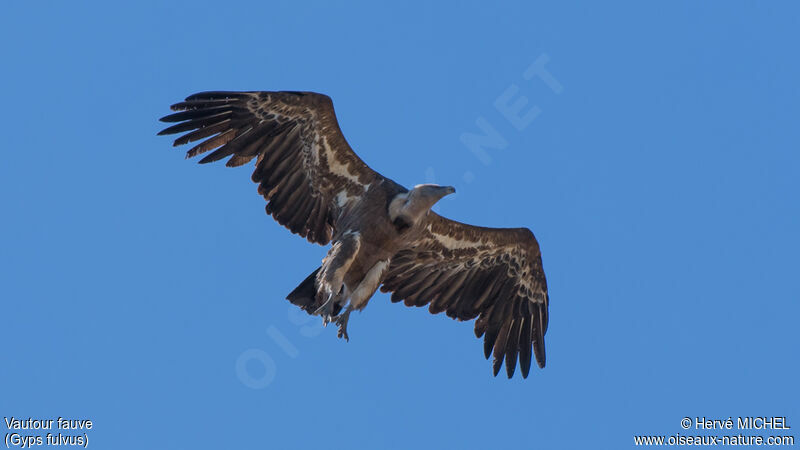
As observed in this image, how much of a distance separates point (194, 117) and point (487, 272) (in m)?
5.28

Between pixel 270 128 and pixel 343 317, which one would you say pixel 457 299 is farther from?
pixel 270 128

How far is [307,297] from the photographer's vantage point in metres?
17.9

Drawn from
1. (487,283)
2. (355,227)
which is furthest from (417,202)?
(487,283)

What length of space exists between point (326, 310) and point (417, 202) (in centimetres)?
201

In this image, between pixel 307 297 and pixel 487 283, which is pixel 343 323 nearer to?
pixel 307 297

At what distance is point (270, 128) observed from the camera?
18641 mm

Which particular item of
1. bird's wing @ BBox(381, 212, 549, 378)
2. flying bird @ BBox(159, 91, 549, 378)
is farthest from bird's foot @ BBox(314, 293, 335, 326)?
bird's wing @ BBox(381, 212, 549, 378)

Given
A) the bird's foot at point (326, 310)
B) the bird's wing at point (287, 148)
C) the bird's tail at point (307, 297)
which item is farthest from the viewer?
the bird's wing at point (287, 148)

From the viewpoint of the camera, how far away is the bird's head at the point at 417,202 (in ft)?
58.8

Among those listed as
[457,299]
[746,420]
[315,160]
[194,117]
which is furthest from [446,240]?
[746,420]

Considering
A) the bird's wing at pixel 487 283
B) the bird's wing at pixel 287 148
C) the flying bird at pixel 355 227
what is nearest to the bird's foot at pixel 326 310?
the flying bird at pixel 355 227

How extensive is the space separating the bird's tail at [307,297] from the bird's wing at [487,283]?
5.58 feet

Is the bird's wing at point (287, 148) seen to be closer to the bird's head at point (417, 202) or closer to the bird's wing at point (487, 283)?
the bird's head at point (417, 202)

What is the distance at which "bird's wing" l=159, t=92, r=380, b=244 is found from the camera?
1839cm
